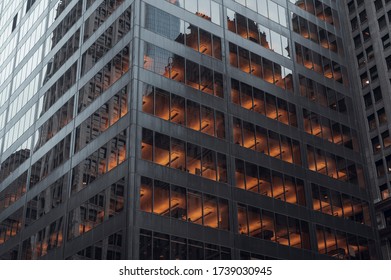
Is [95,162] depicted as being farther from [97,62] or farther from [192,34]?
[192,34]

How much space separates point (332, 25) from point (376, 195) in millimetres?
25403

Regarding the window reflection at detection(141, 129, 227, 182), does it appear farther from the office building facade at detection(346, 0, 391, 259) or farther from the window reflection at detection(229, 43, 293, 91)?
the office building facade at detection(346, 0, 391, 259)

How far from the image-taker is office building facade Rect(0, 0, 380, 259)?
47.2 meters

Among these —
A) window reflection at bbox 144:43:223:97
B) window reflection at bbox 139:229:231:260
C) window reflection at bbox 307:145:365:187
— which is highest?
window reflection at bbox 144:43:223:97

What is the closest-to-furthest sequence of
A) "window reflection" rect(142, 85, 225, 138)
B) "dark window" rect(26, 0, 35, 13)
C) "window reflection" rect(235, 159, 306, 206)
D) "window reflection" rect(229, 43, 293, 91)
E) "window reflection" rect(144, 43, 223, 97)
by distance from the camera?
1. "window reflection" rect(142, 85, 225, 138)
2. "window reflection" rect(144, 43, 223, 97)
3. "window reflection" rect(235, 159, 306, 206)
4. "window reflection" rect(229, 43, 293, 91)
5. "dark window" rect(26, 0, 35, 13)

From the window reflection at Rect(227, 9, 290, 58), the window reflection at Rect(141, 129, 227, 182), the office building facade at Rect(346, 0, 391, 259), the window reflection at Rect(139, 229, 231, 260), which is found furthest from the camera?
the office building facade at Rect(346, 0, 391, 259)

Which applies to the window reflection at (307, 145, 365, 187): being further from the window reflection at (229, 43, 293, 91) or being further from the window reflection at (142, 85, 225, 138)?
the window reflection at (142, 85, 225, 138)

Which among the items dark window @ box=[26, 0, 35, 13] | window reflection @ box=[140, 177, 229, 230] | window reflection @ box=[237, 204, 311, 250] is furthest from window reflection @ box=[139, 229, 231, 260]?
dark window @ box=[26, 0, 35, 13]

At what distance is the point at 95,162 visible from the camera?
1994 inches

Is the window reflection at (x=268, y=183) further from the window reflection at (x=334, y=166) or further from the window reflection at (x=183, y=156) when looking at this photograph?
the window reflection at (x=334, y=166)

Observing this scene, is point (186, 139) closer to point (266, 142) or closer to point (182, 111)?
point (182, 111)

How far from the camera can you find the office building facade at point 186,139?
155 feet

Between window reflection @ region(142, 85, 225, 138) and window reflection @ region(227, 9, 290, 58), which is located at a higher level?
window reflection @ region(227, 9, 290, 58)

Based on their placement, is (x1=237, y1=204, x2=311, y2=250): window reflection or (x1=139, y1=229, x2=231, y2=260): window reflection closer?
(x1=139, y1=229, x2=231, y2=260): window reflection
